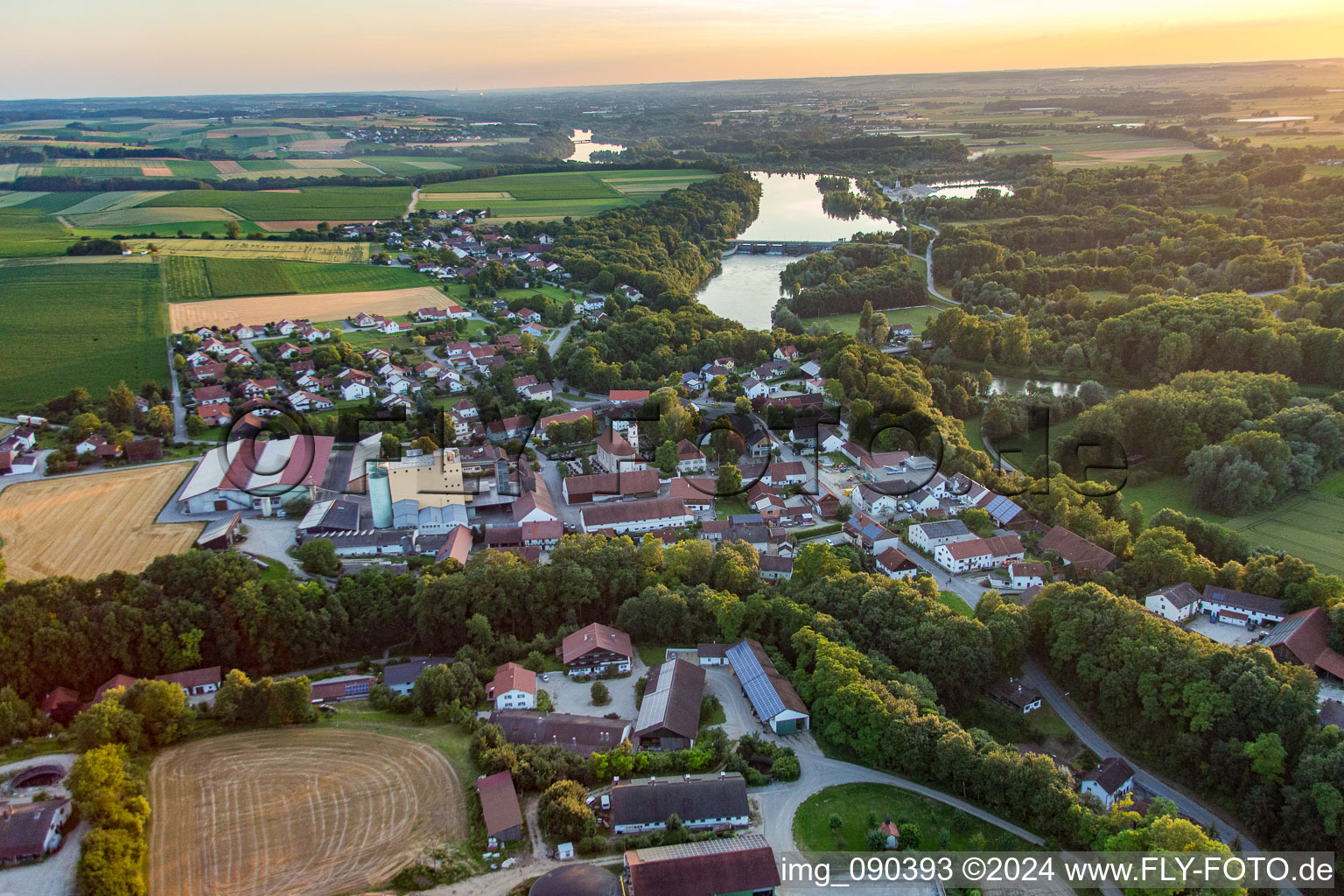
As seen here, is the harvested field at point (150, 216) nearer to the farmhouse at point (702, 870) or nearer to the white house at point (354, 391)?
the white house at point (354, 391)

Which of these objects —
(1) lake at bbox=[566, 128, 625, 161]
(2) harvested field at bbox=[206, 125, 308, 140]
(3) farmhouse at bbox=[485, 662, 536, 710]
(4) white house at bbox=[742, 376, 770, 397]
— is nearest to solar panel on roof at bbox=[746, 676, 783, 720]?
(3) farmhouse at bbox=[485, 662, 536, 710]

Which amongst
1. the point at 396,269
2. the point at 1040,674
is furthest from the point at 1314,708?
the point at 396,269

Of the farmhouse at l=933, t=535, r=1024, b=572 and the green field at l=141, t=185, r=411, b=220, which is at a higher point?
the green field at l=141, t=185, r=411, b=220

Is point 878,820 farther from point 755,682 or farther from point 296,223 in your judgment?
point 296,223

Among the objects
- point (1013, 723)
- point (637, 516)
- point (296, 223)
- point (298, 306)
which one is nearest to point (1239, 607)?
point (1013, 723)

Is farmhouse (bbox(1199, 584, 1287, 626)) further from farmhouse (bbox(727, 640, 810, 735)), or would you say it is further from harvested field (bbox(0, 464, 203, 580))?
harvested field (bbox(0, 464, 203, 580))
